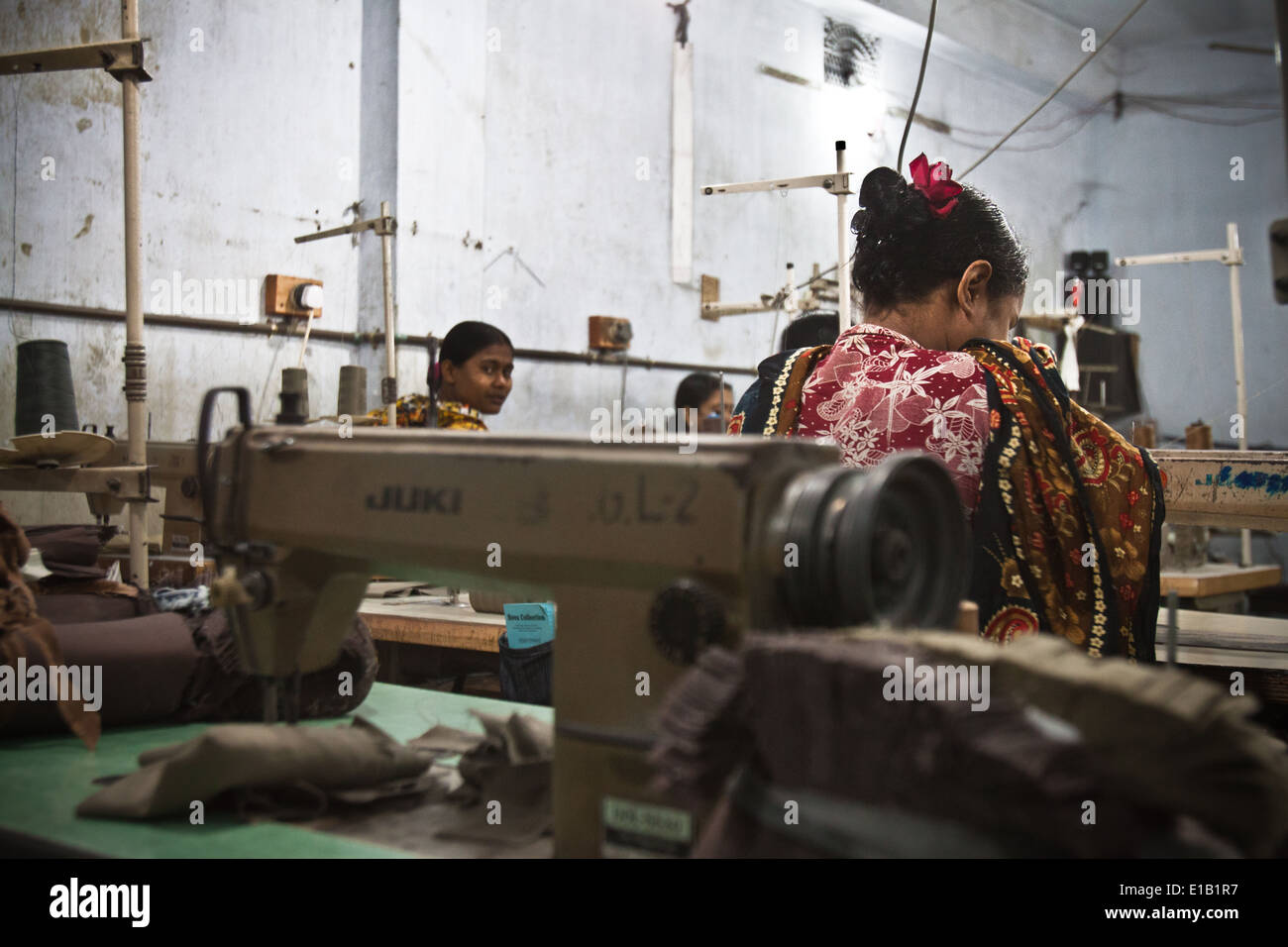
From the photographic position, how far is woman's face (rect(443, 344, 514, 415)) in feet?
13.2

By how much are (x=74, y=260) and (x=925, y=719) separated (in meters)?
3.99

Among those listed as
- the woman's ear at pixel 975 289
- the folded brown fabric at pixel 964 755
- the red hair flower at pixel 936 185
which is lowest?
the folded brown fabric at pixel 964 755

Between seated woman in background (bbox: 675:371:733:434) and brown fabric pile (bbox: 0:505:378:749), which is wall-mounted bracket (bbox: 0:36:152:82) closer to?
brown fabric pile (bbox: 0:505:378:749)

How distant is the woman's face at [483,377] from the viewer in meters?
4.03

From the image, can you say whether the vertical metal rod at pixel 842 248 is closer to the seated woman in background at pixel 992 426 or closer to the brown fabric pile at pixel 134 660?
the seated woman in background at pixel 992 426

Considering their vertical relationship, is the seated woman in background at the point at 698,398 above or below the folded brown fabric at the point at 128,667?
above

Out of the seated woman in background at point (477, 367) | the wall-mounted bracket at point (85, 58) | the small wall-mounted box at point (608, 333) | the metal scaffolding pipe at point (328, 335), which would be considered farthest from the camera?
the small wall-mounted box at point (608, 333)

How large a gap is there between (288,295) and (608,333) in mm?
2010

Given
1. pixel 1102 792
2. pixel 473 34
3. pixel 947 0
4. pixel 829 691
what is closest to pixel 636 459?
pixel 829 691

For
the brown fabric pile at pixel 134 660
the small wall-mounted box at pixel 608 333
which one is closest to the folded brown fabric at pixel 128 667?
the brown fabric pile at pixel 134 660

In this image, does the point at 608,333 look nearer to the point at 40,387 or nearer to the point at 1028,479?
the point at 40,387

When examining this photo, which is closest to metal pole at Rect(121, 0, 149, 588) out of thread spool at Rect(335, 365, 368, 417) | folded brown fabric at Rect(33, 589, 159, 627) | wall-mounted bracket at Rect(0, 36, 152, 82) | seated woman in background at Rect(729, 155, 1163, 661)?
wall-mounted bracket at Rect(0, 36, 152, 82)

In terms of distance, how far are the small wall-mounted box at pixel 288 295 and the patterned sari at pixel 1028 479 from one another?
126 inches
